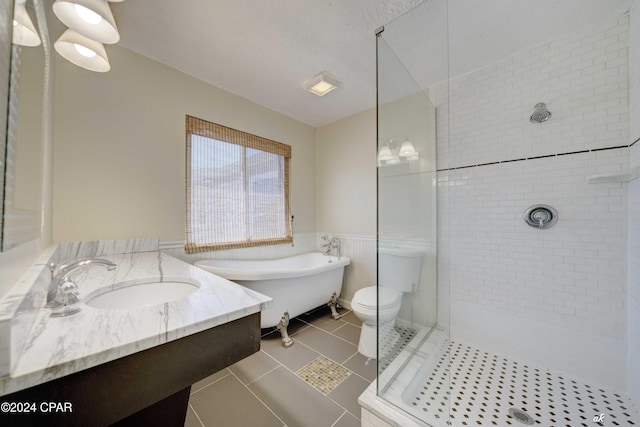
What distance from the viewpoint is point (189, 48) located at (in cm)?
187

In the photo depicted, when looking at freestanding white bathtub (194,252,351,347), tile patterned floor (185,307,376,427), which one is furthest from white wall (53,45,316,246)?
tile patterned floor (185,307,376,427)

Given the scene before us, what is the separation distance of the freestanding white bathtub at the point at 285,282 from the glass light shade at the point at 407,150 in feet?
4.44

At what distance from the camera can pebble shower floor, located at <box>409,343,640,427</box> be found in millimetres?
1230

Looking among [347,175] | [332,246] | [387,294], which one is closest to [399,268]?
[387,294]

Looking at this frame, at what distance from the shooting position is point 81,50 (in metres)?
1.29

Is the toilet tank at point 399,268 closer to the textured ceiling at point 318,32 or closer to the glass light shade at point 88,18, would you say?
the textured ceiling at point 318,32

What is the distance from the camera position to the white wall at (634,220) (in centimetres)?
134

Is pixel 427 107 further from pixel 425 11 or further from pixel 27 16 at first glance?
pixel 27 16

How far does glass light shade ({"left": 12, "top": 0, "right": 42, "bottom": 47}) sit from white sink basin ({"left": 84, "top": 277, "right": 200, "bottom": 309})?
941 millimetres

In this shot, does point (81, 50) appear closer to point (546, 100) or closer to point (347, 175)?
point (347, 175)

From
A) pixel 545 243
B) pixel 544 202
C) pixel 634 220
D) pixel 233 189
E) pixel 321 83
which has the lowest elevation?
pixel 545 243

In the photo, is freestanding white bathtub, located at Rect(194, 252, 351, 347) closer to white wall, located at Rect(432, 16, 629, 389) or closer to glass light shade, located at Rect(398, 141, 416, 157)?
white wall, located at Rect(432, 16, 629, 389)

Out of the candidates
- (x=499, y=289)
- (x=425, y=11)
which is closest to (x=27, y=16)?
(x=425, y=11)

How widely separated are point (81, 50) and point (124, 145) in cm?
74
